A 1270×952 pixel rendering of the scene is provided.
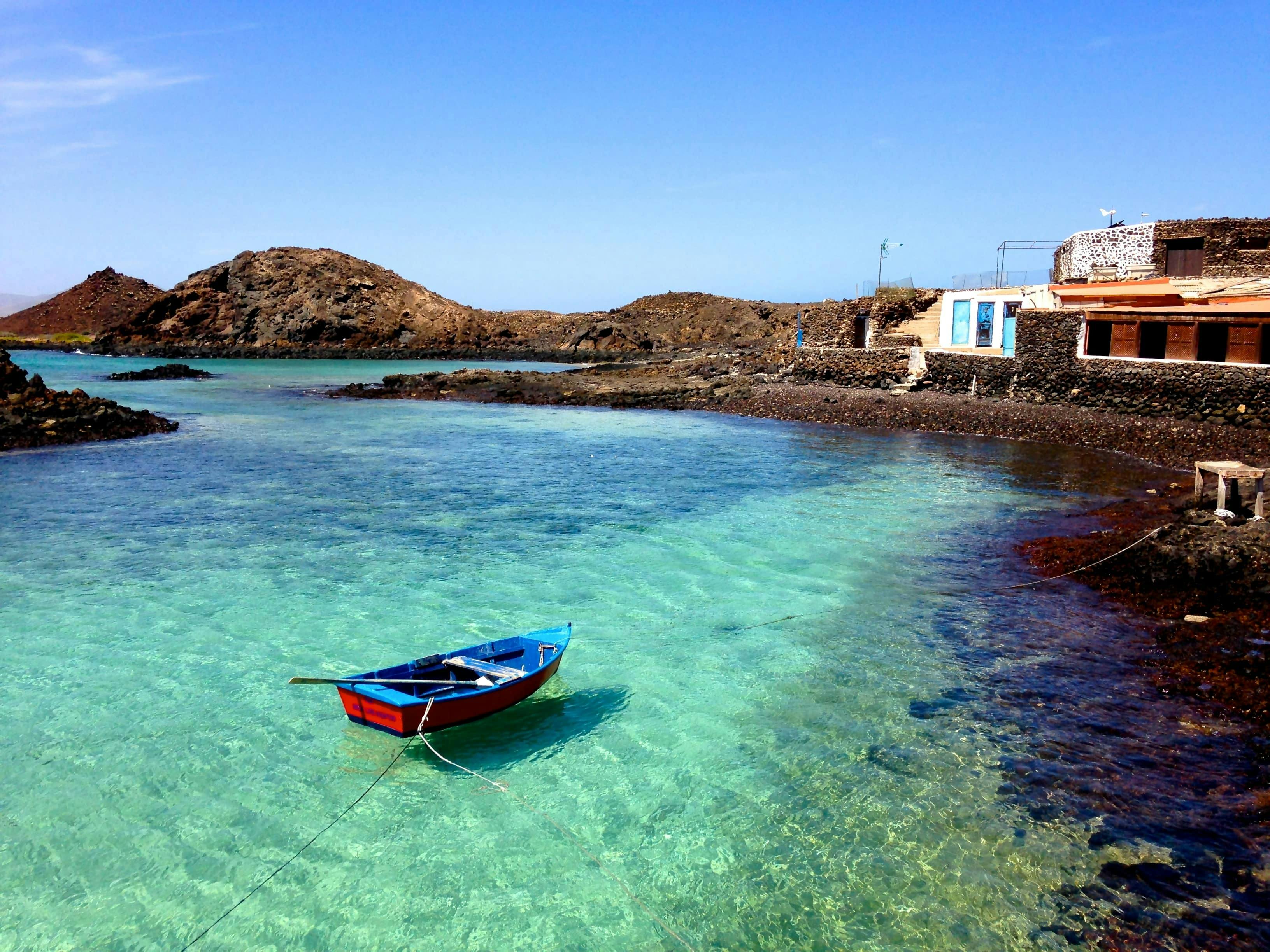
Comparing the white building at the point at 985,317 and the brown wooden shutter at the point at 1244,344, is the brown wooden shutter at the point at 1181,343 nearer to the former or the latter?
the brown wooden shutter at the point at 1244,344

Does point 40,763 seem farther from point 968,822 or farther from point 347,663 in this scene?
point 968,822

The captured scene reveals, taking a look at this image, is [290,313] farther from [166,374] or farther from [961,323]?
[961,323]

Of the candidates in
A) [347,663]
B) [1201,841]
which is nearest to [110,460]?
[347,663]

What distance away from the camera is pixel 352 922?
20.7ft

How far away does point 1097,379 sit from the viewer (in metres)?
27.6

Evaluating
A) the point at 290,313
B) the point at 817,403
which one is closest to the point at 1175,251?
the point at 817,403

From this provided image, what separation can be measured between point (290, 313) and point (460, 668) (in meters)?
84.0

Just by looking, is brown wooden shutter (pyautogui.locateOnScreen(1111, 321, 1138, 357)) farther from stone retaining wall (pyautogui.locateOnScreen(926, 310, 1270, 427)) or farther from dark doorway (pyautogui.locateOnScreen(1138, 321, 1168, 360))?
stone retaining wall (pyautogui.locateOnScreen(926, 310, 1270, 427))

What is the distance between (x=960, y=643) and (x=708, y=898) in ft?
20.2

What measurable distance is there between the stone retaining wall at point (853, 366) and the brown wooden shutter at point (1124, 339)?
29.5 feet

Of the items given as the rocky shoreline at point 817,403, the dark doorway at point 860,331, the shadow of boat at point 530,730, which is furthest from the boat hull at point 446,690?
the dark doorway at point 860,331

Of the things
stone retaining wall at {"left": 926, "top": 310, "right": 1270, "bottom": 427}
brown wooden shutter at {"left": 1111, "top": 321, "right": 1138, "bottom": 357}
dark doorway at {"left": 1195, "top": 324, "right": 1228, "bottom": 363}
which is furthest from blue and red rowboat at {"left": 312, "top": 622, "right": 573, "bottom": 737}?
brown wooden shutter at {"left": 1111, "top": 321, "right": 1138, "bottom": 357}

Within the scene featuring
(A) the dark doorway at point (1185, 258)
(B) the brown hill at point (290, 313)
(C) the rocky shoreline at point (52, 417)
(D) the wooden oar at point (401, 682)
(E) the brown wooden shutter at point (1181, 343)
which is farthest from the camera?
(B) the brown hill at point (290, 313)

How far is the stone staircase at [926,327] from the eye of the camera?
37.7m
